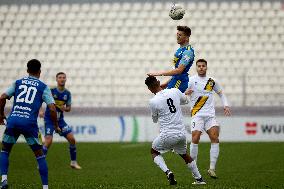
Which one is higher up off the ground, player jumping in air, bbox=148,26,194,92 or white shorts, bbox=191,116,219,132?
player jumping in air, bbox=148,26,194,92

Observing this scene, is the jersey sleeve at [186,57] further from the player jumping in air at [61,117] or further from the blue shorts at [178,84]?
the player jumping in air at [61,117]

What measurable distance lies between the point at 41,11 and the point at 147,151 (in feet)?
45.4

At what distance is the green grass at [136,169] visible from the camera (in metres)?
10.8

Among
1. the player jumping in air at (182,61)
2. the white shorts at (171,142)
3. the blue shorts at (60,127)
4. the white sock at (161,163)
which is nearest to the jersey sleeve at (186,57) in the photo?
the player jumping in air at (182,61)

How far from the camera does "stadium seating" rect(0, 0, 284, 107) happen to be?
27391 millimetres

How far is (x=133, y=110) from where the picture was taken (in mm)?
25250

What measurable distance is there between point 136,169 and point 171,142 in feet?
13.5

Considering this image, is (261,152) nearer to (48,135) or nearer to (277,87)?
(48,135)

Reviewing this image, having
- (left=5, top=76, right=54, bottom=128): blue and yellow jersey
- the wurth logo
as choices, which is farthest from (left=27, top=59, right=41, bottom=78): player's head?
the wurth logo

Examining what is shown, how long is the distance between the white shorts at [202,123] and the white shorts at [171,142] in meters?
2.20

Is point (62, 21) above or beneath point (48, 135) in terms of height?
above

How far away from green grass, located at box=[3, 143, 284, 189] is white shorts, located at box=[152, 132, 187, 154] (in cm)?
59

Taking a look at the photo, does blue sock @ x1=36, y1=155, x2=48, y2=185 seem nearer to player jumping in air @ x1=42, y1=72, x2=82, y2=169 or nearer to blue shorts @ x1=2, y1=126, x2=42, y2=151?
blue shorts @ x1=2, y1=126, x2=42, y2=151

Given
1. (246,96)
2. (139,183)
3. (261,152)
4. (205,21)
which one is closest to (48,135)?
(139,183)
